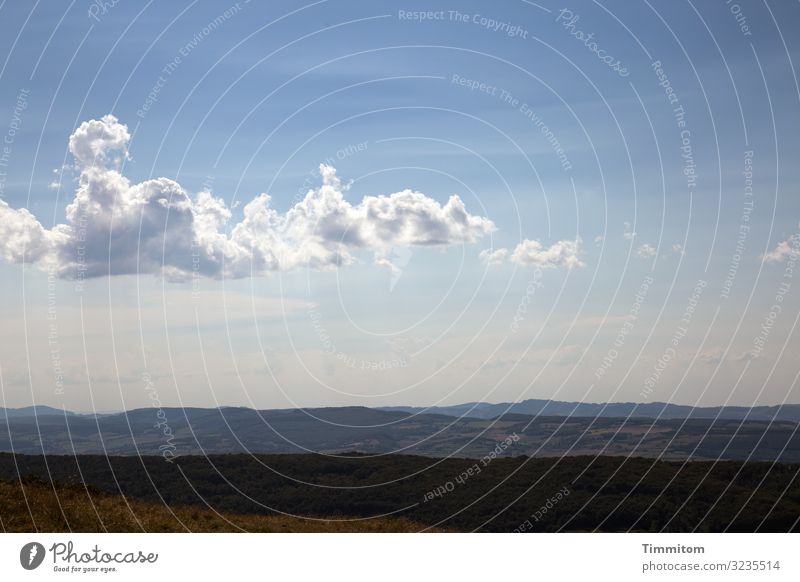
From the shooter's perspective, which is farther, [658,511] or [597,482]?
[597,482]

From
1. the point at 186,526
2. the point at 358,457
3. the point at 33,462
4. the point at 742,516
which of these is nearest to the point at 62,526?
the point at 186,526

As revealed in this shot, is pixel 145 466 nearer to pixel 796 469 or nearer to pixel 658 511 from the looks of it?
pixel 658 511

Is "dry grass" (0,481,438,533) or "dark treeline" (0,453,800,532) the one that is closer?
"dry grass" (0,481,438,533)

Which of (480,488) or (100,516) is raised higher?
(100,516)

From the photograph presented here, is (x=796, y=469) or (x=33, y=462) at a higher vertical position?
(x=33, y=462)

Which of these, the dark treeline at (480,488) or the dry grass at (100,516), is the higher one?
the dry grass at (100,516)

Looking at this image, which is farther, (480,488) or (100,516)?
(480,488)

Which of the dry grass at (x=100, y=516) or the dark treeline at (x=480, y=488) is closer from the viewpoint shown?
the dry grass at (x=100, y=516)

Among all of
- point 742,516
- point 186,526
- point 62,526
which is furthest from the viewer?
point 742,516
